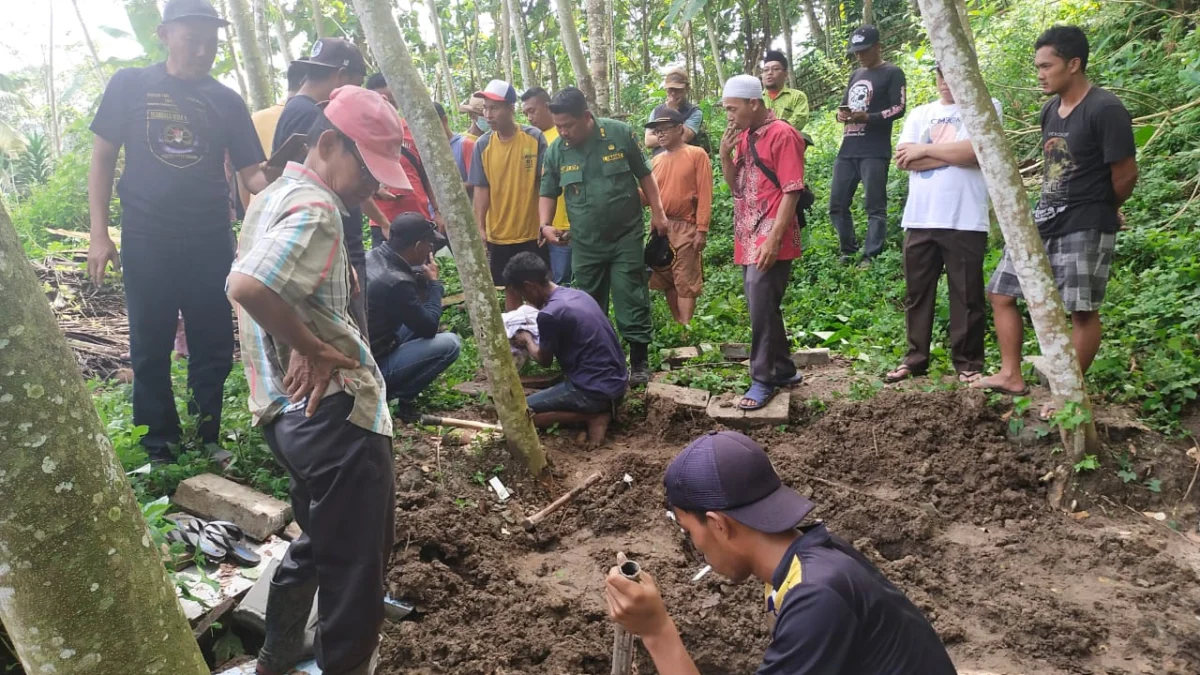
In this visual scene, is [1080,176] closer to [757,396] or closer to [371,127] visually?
[757,396]

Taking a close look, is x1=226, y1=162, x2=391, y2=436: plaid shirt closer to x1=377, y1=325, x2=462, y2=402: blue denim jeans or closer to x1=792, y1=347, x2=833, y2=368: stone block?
x1=377, y1=325, x2=462, y2=402: blue denim jeans

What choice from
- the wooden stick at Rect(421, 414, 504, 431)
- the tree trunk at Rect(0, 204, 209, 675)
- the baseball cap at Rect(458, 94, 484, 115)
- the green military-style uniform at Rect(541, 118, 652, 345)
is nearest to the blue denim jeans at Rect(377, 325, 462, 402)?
the wooden stick at Rect(421, 414, 504, 431)

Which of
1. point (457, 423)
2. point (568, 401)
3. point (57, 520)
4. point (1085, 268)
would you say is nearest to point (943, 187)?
point (1085, 268)

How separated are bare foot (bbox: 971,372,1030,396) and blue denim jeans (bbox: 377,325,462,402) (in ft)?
11.4

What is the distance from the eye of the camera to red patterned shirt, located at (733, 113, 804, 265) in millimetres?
4895

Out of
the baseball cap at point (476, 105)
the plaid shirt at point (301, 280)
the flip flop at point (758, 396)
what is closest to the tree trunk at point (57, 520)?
the plaid shirt at point (301, 280)

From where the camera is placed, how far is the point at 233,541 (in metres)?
3.55

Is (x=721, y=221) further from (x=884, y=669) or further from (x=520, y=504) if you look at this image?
(x=884, y=669)

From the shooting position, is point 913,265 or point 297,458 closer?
point 297,458

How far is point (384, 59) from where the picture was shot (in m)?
3.88

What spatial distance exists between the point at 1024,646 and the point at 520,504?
8.44ft

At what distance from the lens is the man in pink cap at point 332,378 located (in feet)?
7.62

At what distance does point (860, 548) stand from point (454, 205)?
269 cm

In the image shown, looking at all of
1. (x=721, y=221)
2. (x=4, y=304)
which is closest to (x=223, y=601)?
(x=4, y=304)
